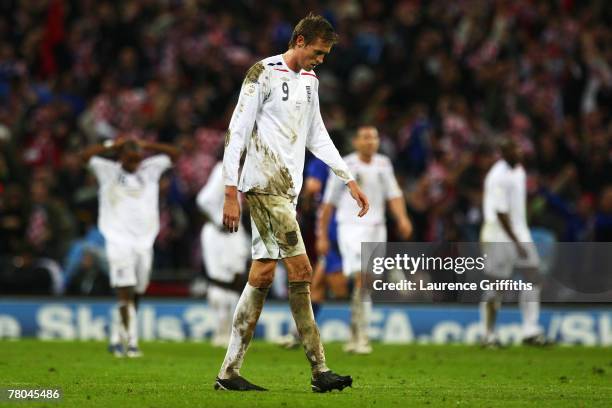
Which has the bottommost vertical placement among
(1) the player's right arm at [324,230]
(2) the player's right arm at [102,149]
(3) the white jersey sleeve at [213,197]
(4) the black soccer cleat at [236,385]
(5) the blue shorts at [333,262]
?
(4) the black soccer cleat at [236,385]

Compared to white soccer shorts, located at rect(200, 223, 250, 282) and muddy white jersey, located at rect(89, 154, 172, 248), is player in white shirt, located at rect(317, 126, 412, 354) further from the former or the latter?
muddy white jersey, located at rect(89, 154, 172, 248)

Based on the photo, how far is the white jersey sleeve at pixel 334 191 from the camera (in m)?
15.5

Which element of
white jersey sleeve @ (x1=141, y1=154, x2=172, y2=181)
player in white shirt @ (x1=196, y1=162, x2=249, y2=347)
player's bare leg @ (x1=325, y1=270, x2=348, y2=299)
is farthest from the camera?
player in white shirt @ (x1=196, y1=162, x2=249, y2=347)

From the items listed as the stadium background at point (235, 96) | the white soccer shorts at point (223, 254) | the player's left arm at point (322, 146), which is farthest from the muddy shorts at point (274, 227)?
the stadium background at point (235, 96)

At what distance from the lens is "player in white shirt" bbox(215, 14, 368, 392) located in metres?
9.30

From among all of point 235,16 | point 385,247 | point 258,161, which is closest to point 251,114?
point 258,161

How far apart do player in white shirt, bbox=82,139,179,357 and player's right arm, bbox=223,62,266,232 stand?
5.63 meters

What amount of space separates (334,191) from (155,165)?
2231 millimetres

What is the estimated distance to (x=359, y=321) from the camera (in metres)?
15.5

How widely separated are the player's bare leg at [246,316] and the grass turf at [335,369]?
220mm

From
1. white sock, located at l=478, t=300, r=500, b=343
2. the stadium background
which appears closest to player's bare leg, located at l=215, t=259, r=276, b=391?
white sock, located at l=478, t=300, r=500, b=343

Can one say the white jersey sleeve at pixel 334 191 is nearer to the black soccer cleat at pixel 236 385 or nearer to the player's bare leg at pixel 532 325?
the player's bare leg at pixel 532 325

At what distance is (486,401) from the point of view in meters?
9.23

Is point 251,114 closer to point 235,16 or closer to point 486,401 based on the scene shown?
point 486,401
